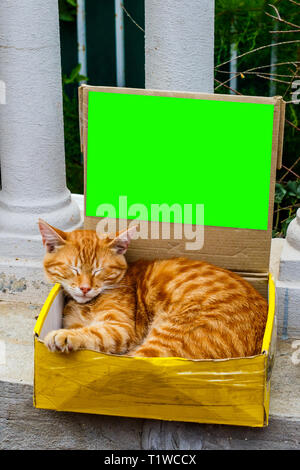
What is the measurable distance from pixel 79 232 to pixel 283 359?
2.86ft

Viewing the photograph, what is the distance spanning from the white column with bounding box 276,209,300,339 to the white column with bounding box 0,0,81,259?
93cm

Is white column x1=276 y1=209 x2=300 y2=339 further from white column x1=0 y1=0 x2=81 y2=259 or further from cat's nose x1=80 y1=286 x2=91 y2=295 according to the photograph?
white column x1=0 y1=0 x2=81 y2=259

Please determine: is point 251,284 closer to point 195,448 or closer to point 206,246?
point 206,246

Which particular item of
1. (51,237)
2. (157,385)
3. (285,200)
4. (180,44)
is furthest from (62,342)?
(285,200)

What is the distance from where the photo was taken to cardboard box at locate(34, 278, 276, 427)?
6.04ft

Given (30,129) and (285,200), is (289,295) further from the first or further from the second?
(285,200)

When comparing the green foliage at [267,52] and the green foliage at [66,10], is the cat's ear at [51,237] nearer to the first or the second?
the green foliage at [267,52]

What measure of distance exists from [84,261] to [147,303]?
0.27m

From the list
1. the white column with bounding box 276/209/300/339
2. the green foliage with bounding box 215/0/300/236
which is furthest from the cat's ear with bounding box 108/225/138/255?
the green foliage with bounding box 215/0/300/236

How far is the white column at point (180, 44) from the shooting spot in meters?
2.50

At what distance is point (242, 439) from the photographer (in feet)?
6.85

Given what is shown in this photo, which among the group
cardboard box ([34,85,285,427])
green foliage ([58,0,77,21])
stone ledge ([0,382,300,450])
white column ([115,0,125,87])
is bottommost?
stone ledge ([0,382,300,450])

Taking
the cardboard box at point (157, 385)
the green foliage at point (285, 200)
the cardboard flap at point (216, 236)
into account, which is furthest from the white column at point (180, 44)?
the green foliage at point (285, 200)

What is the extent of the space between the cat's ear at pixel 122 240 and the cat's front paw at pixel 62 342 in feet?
1.64
